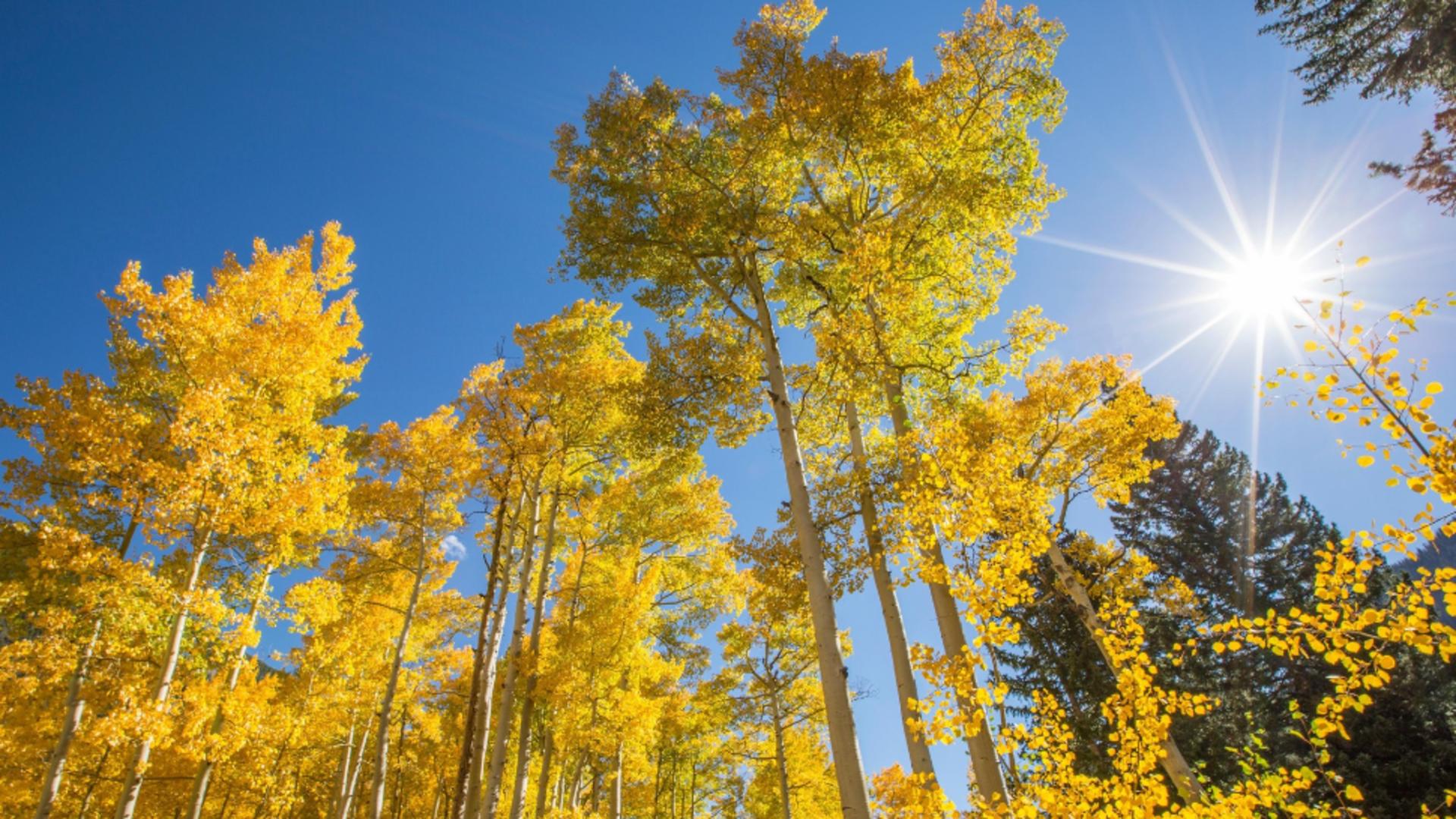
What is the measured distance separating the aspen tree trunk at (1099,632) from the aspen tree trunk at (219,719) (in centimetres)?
1027

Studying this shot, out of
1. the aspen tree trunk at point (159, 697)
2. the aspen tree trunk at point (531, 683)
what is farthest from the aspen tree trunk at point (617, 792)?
the aspen tree trunk at point (159, 697)

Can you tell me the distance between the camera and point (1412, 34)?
383 inches

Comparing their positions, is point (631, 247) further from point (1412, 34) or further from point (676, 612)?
point (1412, 34)

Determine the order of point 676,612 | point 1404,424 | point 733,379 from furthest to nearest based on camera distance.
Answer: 1. point 676,612
2. point 733,379
3. point 1404,424

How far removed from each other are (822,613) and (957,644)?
131 cm

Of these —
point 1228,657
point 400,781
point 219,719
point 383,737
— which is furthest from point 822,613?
point 400,781

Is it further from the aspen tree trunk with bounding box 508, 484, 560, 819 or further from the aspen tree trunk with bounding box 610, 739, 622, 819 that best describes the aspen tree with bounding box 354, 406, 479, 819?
the aspen tree trunk with bounding box 610, 739, 622, 819

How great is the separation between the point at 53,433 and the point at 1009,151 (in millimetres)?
12088

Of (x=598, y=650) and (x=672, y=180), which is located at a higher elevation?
(x=672, y=180)

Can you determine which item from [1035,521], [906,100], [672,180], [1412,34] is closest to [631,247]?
[672,180]

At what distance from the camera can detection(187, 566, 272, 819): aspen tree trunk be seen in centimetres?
846

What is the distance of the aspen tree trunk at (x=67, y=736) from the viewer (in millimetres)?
6855

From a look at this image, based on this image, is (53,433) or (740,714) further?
(740,714)

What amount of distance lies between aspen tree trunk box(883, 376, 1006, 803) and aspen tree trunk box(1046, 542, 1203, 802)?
4.18 ft
